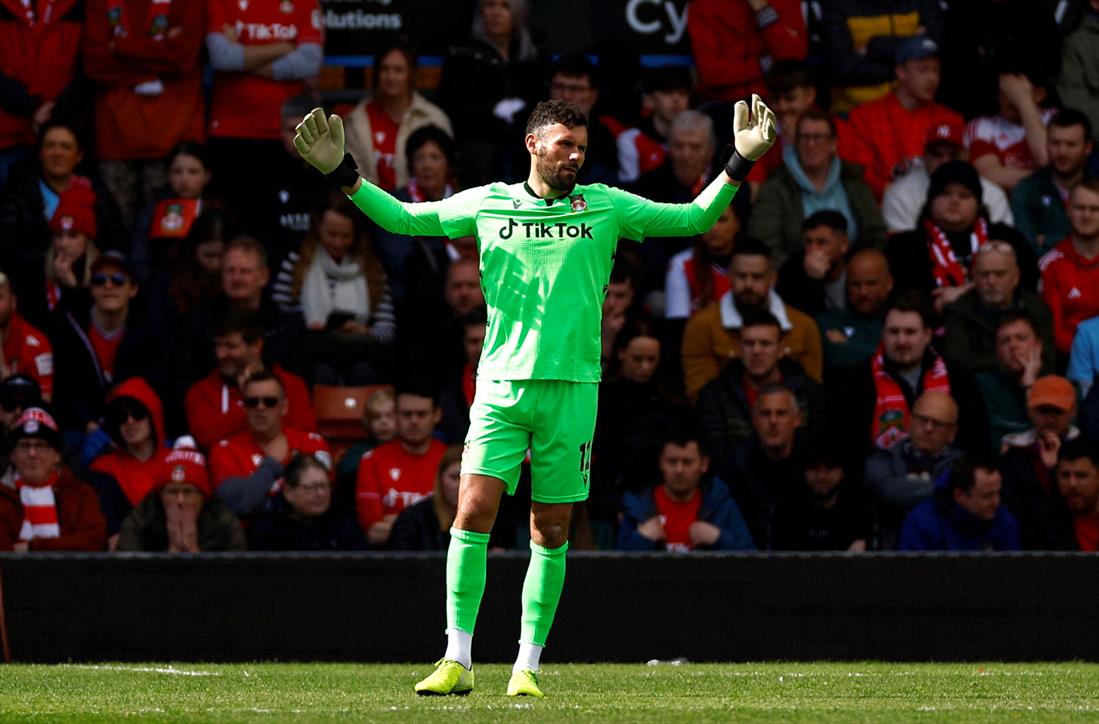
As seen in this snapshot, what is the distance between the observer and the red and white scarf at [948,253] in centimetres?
1434

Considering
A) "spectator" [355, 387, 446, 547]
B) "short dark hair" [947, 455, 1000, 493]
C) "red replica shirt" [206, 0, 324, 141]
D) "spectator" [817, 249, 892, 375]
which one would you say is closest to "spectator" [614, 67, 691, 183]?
"spectator" [817, 249, 892, 375]

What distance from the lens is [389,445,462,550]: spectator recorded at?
12.0m

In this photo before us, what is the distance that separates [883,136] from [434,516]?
5.19m

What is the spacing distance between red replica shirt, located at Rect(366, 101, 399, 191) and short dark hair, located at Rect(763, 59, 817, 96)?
111 inches

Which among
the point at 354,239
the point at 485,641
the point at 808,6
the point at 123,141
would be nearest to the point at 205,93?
the point at 123,141

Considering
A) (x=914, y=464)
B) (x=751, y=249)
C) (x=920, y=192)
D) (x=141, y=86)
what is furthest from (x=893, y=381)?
(x=141, y=86)

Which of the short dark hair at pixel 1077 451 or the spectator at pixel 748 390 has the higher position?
the spectator at pixel 748 390

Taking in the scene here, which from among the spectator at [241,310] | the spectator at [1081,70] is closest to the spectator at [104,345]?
the spectator at [241,310]

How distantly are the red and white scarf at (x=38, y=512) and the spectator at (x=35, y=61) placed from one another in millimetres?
3301

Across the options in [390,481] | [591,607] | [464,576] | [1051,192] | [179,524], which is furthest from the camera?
[1051,192]

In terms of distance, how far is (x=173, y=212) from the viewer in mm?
14109

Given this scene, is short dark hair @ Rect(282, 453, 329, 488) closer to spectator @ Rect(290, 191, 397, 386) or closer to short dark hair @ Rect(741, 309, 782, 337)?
spectator @ Rect(290, 191, 397, 386)

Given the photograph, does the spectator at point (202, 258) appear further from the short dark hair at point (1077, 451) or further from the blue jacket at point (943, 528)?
the short dark hair at point (1077, 451)

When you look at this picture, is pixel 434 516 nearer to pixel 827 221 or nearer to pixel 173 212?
pixel 173 212
